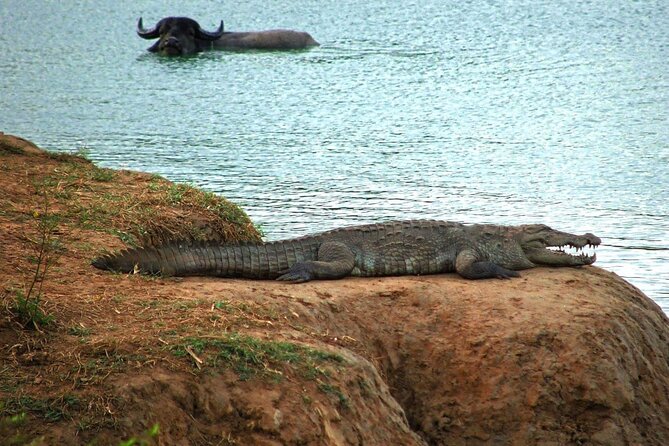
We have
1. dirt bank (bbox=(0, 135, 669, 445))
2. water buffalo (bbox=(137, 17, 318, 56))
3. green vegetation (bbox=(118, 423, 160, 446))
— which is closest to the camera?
green vegetation (bbox=(118, 423, 160, 446))

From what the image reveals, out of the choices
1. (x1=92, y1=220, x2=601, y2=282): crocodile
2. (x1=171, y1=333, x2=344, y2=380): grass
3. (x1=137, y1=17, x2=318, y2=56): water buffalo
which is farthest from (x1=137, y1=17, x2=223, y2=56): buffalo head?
(x1=171, y1=333, x2=344, y2=380): grass

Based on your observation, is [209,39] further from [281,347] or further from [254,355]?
[254,355]

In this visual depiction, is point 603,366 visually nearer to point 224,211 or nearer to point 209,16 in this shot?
point 224,211

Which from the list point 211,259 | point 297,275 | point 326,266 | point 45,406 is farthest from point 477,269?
point 45,406

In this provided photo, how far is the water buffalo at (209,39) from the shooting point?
24703 mm

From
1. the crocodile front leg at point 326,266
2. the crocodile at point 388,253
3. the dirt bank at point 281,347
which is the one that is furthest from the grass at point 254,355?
the crocodile front leg at point 326,266

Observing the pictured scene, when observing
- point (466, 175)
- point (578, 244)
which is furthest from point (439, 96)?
point (578, 244)

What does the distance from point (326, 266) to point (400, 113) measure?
10.00 meters

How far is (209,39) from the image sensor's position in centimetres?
2536

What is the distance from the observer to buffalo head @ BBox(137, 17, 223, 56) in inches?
973

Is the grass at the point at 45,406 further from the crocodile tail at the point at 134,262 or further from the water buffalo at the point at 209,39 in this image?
the water buffalo at the point at 209,39

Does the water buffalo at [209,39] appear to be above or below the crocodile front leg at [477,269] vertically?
above

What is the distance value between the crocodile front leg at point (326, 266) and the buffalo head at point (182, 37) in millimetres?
17311

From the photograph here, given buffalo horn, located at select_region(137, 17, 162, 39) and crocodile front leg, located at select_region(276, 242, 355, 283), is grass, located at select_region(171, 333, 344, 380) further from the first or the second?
buffalo horn, located at select_region(137, 17, 162, 39)
